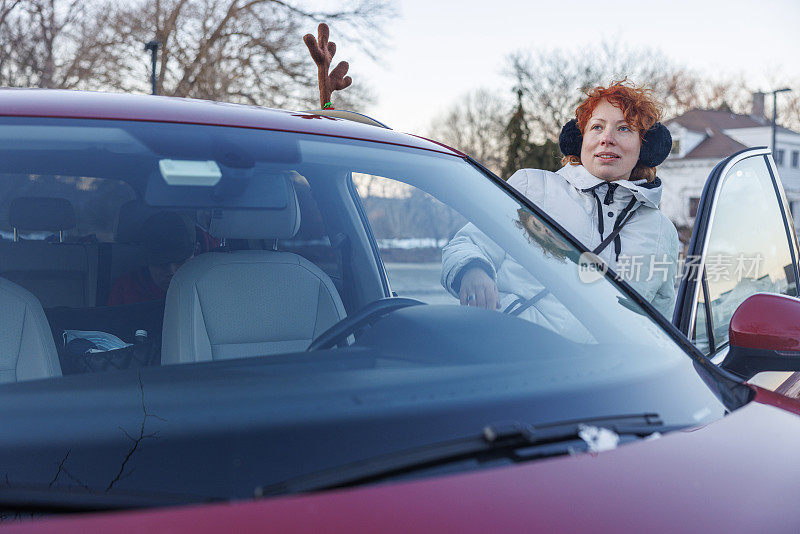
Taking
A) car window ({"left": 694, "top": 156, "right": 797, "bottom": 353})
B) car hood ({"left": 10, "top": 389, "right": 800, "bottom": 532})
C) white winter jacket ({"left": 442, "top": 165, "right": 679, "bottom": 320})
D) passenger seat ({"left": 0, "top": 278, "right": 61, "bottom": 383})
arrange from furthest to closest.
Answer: white winter jacket ({"left": 442, "top": 165, "right": 679, "bottom": 320}) → car window ({"left": 694, "top": 156, "right": 797, "bottom": 353}) → passenger seat ({"left": 0, "top": 278, "right": 61, "bottom": 383}) → car hood ({"left": 10, "top": 389, "right": 800, "bottom": 532})

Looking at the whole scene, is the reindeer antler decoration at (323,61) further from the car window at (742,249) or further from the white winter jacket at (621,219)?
the car window at (742,249)

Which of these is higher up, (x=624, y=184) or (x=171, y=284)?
(x=624, y=184)

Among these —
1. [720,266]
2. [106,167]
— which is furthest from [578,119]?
[106,167]

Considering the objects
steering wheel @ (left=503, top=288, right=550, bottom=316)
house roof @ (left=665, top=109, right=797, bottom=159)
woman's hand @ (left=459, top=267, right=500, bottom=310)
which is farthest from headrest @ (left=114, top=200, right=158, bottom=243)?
house roof @ (left=665, top=109, right=797, bottom=159)

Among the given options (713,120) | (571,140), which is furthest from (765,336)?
(713,120)

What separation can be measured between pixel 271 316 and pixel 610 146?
1.76 meters

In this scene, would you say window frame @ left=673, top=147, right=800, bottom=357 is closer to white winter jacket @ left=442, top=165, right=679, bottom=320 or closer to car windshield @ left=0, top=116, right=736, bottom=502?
white winter jacket @ left=442, top=165, right=679, bottom=320

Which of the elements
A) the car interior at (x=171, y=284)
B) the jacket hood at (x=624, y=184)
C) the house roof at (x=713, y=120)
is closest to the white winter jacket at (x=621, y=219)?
the jacket hood at (x=624, y=184)

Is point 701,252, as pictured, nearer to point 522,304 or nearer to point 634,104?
point 634,104

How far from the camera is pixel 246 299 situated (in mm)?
1887

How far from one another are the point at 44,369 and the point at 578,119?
2501mm

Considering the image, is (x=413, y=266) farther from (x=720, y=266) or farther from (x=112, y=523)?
(x=112, y=523)

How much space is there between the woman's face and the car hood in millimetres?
2080

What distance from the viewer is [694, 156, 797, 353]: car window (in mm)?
2580
